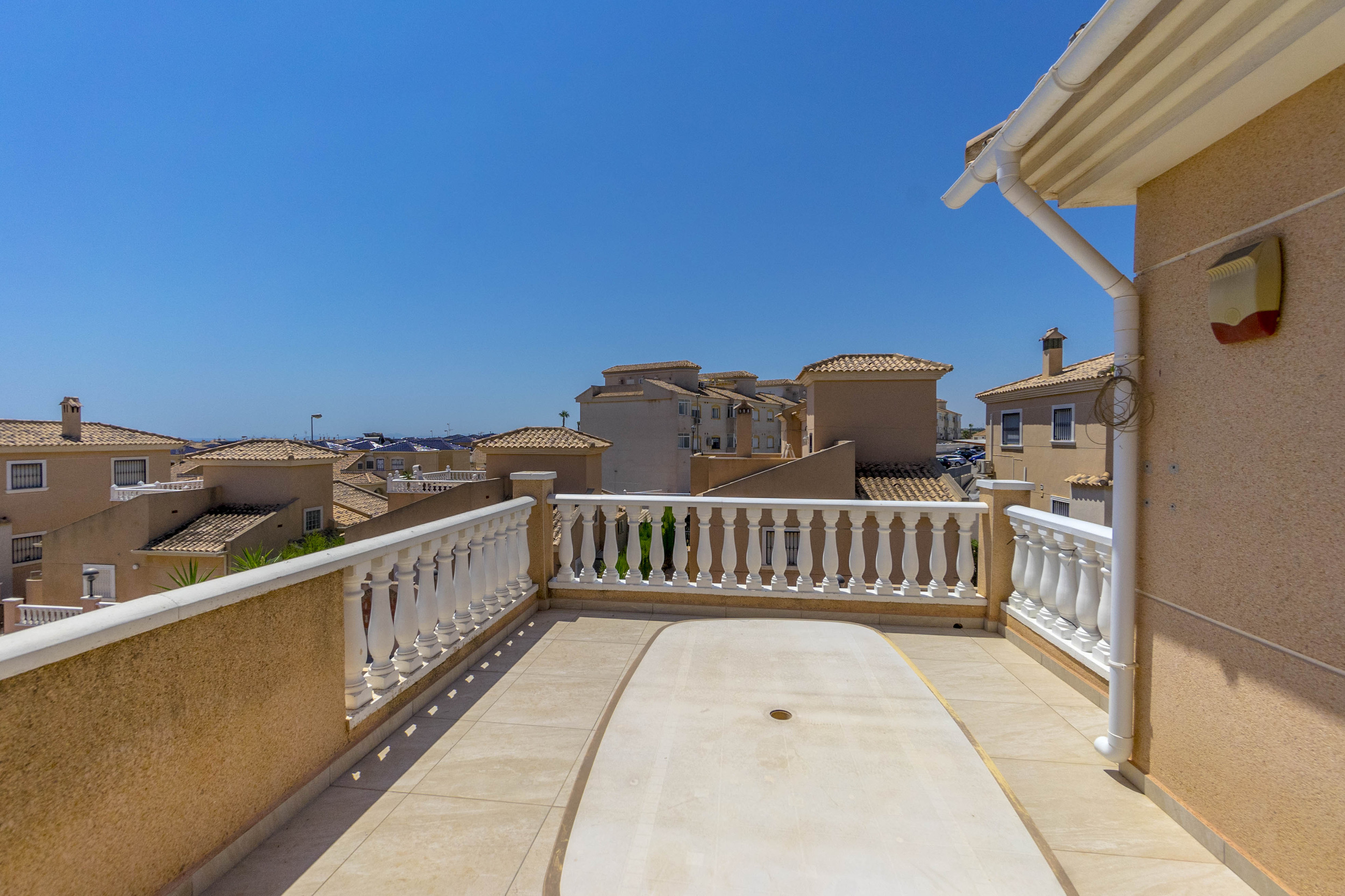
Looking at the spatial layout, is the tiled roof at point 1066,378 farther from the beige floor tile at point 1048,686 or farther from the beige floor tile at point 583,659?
the beige floor tile at point 583,659

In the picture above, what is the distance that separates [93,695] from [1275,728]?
3.46m

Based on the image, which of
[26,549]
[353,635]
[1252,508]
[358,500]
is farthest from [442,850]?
[26,549]

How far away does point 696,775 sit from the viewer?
4.58ft

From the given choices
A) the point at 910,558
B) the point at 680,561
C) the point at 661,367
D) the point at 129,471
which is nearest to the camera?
the point at 910,558

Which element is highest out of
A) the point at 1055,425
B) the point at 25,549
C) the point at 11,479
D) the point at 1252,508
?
the point at 1055,425

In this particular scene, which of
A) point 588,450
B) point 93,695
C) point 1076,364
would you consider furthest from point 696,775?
point 1076,364

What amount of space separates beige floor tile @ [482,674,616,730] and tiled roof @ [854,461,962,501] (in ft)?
40.2

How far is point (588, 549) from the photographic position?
5.07 meters

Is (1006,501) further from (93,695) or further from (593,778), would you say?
(93,695)

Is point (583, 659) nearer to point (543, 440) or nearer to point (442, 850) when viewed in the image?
point (442, 850)

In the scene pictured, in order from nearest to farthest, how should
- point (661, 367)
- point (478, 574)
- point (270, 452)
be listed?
point (478, 574), point (270, 452), point (661, 367)

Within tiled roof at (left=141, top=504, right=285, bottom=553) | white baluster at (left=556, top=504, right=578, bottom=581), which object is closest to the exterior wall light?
white baluster at (left=556, top=504, right=578, bottom=581)

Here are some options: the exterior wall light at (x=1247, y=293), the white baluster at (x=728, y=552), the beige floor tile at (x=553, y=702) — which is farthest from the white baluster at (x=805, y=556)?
the exterior wall light at (x=1247, y=293)

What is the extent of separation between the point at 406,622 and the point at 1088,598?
3.98 meters
